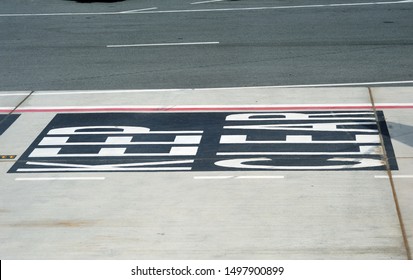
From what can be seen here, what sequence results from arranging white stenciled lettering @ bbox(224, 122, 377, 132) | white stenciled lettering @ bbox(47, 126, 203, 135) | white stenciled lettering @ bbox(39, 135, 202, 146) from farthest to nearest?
white stenciled lettering @ bbox(47, 126, 203, 135) < white stenciled lettering @ bbox(224, 122, 377, 132) < white stenciled lettering @ bbox(39, 135, 202, 146)

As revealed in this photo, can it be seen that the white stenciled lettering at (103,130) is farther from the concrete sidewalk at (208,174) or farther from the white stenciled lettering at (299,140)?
the white stenciled lettering at (299,140)

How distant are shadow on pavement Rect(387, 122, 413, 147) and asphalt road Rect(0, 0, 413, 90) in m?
2.57

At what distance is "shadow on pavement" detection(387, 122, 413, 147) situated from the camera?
1197 centimetres

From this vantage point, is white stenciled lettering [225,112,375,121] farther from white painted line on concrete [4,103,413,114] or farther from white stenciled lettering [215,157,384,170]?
white stenciled lettering [215,157,384,170]

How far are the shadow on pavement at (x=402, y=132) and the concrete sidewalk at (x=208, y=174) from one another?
29 millimetres

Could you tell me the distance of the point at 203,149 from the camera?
1186 centimetres

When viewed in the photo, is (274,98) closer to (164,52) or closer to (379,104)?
(379,104)

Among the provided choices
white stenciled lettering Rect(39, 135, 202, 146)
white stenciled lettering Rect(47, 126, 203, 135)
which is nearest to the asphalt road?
white stenciled lettering Rect(47, 126, 203, 135)

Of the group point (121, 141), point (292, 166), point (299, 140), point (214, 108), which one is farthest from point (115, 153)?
point (299, 140)

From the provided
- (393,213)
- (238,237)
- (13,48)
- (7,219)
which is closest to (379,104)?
(393,213)

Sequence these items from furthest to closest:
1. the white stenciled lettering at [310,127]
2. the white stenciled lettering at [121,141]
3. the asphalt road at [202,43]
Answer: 1. the asphalt road at [202,43]
2. the white stenciled lettering at [310,127]
3. the white stenciled lettering at [121,141]

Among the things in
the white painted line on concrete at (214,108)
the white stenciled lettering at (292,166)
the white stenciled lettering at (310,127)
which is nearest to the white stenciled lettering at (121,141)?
the white stenciled lettering at (310,127)

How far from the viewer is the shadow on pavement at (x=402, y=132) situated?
39.3 feet

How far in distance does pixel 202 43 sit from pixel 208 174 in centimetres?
749
